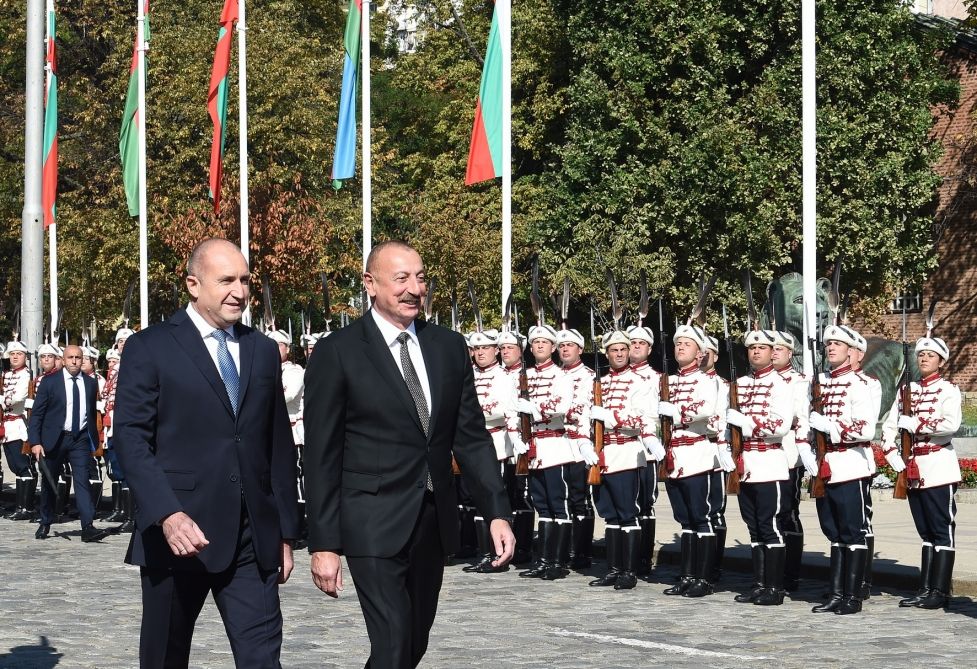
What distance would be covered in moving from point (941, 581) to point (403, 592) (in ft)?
22.8

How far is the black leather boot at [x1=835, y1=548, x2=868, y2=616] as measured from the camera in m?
11.9

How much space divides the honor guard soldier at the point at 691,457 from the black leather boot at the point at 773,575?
A: 0.61 meters

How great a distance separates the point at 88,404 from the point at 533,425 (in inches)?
231

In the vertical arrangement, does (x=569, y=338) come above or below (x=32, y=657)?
above

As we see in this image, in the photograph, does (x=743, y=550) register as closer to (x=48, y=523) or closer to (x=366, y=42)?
(x=48, y=523)

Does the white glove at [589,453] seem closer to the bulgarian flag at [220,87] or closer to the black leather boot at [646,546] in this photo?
the black leather boot at [646,546]

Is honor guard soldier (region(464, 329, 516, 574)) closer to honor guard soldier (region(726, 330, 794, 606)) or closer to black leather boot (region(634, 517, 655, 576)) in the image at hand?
black leather boot (region(634, 517, 655, 576))

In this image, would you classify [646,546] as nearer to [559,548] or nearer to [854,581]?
[559,548]

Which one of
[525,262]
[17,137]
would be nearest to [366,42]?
[525,262]

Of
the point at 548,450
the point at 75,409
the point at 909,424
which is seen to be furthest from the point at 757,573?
the point at 75,409

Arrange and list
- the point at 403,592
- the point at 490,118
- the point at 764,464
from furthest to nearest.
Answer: the point at 490,118
the point at 764,464
the point at 403,592

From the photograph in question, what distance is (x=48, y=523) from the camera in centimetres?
1836

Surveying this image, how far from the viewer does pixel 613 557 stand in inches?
545

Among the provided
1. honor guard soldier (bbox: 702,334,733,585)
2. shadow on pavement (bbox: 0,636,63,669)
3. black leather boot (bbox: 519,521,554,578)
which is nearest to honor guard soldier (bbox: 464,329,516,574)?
black leather boot (bbox: 519,521,554,578)
